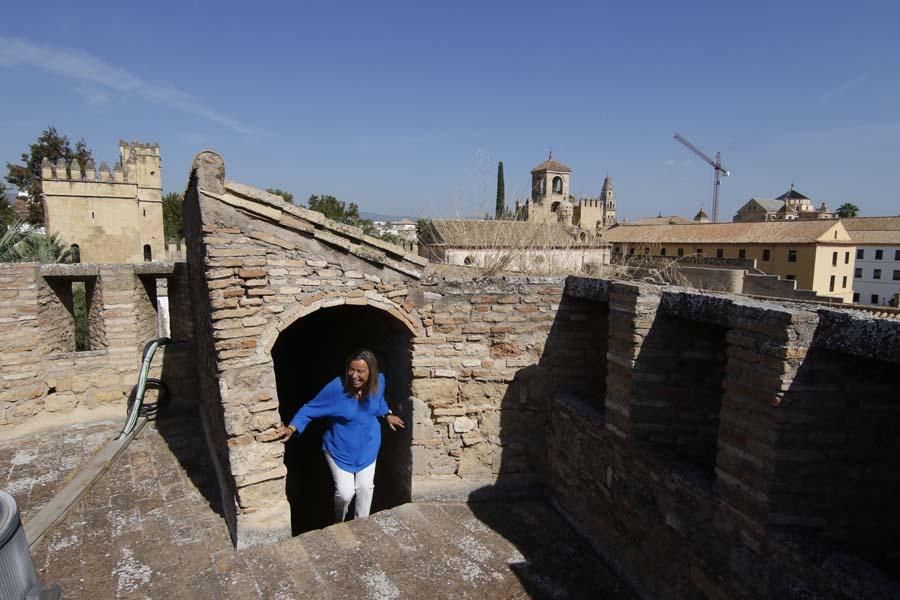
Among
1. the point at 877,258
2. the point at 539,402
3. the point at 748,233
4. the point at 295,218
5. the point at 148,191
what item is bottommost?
the point at 539,402

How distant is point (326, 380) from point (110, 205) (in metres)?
28.3

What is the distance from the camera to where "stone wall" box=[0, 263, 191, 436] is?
7004 mm

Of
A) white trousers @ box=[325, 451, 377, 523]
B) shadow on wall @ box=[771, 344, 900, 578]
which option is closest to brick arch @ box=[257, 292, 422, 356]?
white trousers @ box=[325, 451, 377, 523]

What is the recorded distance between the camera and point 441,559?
427 cm

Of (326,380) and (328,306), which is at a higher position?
(328,306)

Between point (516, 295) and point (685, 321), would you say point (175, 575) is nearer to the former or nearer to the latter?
point (516, 295)

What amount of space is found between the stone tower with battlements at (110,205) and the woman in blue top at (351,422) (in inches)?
1172

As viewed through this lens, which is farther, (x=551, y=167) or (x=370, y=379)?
(x=551, y=167)

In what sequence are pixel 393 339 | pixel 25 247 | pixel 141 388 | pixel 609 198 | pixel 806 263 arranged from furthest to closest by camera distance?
pixel 609 198 < pixel 806 263 < pixel 25 247 < pixel 141 388 < pixel 393 339

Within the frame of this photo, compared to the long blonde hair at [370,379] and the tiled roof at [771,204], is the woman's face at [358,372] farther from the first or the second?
the tiled roof at [771,204]

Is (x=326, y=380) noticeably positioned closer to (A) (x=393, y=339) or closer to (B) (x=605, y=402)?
(A) (x=393, y=339)

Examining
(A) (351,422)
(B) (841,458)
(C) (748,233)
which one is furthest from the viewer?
(C) (748,233)

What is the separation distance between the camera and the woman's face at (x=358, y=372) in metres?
4.63

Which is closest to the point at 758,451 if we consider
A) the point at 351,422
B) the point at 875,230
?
the point at 351,422
